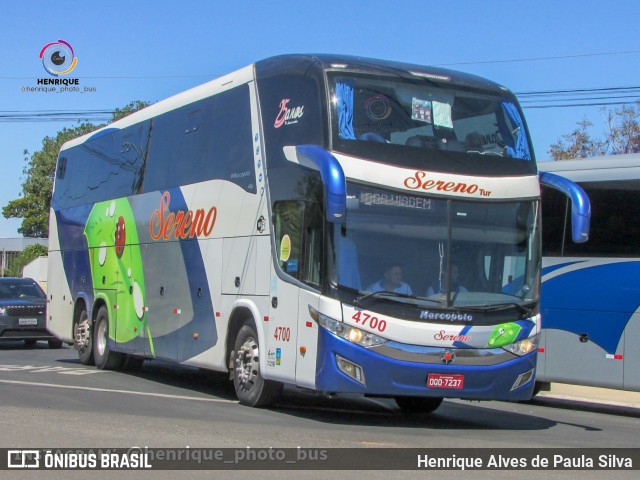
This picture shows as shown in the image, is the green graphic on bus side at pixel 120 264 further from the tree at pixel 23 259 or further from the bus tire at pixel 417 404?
the tree at pixel 23 259

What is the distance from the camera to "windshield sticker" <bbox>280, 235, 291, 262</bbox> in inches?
462

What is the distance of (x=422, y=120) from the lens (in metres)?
11.8

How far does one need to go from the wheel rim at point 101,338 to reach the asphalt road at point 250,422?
1.33 m

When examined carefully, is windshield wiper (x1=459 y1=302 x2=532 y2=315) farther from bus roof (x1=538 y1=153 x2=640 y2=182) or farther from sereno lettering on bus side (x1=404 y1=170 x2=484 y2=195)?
bus roof (x1=538 y1=153 x2=640 y2=182)

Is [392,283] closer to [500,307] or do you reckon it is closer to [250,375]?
[500,307]

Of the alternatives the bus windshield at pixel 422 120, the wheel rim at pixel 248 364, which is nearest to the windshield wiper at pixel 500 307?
the bus windshield at pixel 422 120

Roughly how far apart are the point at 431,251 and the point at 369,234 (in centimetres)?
75

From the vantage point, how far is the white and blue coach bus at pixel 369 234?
10.9 metres

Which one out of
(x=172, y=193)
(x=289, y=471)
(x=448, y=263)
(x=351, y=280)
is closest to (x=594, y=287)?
(x=448, y=263)

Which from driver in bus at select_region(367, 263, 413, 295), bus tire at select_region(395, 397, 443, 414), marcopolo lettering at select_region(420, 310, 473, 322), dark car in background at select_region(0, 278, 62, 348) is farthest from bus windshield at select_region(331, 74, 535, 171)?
dark car in background at select_region(0, 278, 62, 348)

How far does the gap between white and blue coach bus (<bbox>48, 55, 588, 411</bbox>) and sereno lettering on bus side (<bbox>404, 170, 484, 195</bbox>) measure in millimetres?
19

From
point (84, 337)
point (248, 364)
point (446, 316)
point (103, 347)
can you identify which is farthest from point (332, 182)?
point (84, 337)

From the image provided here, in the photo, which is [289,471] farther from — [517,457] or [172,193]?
[172,193]

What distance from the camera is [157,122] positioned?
16438 millimetres
